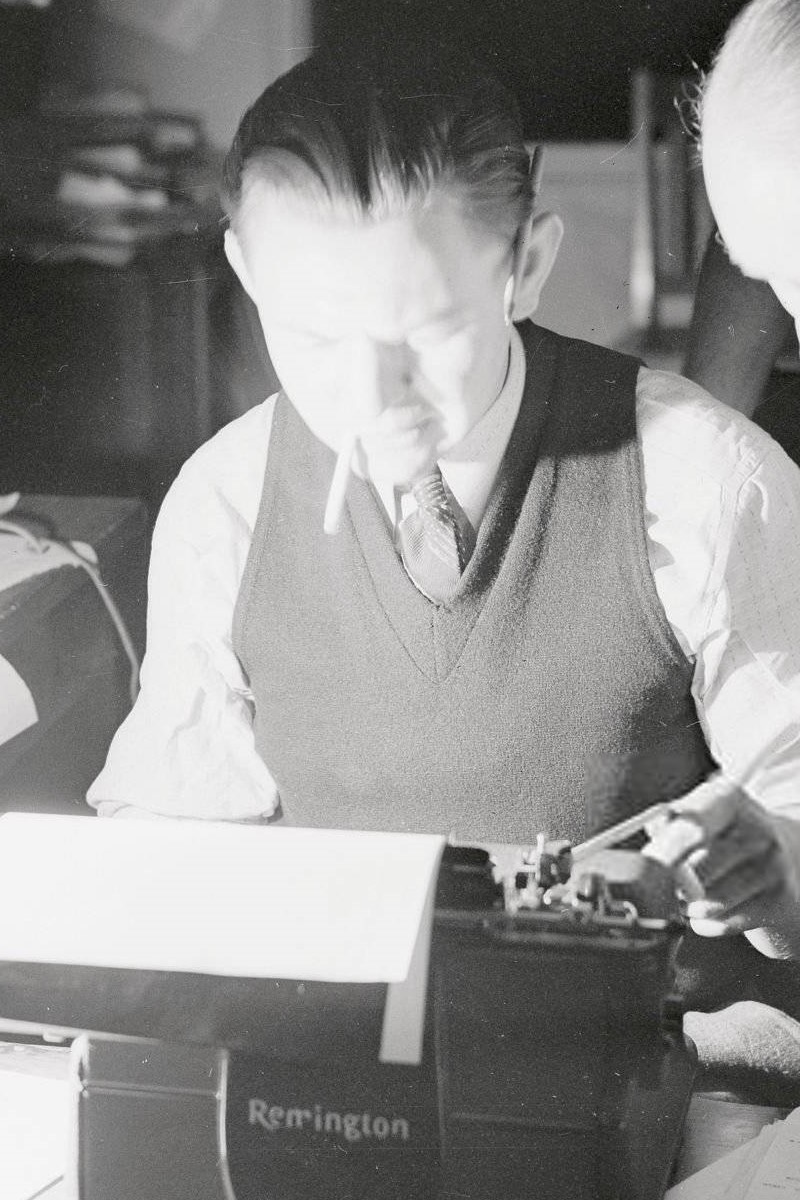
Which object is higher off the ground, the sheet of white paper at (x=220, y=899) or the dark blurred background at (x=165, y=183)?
the dark blurred background at (x=165, y=183)

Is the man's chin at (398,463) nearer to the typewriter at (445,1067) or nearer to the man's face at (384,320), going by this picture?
the man's face at (384,320)

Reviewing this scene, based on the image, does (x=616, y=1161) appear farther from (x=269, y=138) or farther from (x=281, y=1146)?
(x=269, y=138)

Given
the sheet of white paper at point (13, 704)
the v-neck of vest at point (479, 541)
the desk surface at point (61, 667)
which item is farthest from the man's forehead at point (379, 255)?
the sheet of white paper at point (13, 704)

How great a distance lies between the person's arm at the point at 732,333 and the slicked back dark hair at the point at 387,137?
14cm

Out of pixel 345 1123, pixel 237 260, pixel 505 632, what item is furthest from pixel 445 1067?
pixel 237 260

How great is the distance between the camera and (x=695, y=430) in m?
0.89

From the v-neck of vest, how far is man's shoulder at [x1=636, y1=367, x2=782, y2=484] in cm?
7

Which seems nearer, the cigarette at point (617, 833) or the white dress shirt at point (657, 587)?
the cigarette at point (617, 833)

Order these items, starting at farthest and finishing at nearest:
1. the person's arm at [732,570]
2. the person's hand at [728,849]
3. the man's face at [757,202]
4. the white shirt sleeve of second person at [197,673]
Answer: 1. the white shirt sleeve of second person at [197,673]
2. the person's arm at [732,570]
3. the man's face at [757,202]
4. the person's hand at [728,849]

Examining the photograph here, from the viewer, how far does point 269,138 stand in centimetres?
85

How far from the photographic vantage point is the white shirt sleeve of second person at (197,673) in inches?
38.8

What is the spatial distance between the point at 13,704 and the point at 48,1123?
1.08 ft

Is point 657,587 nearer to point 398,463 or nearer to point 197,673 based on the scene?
point 398,463

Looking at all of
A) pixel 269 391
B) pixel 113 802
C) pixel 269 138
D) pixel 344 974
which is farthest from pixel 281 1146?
pixel 269 138
